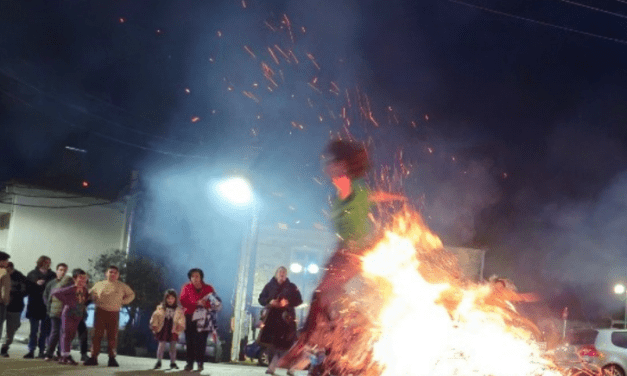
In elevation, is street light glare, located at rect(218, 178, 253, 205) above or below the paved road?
above

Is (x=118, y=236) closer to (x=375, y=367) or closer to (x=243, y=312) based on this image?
(x=243, y=312)

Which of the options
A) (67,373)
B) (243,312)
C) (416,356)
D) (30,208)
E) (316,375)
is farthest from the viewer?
(30,208)

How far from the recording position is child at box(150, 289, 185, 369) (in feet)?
37.5

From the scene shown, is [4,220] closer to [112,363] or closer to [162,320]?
[162,320]

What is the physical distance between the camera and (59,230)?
22.1 m

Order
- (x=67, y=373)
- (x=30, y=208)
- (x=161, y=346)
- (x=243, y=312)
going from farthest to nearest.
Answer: (x=30, y=208) → (x=243, y=312) → (x=161, y=346) → (x=67, y=373)

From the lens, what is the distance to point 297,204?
70.7ft

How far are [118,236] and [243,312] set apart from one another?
903 cm

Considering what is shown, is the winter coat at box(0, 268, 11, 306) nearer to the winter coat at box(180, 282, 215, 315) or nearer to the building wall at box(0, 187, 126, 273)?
the winter coat at box(180, 282, 215, 315)

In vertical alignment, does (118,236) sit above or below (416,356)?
above

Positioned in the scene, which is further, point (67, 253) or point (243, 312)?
point (67, 253)

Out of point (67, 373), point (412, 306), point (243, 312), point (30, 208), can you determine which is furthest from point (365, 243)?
point (30, 208)

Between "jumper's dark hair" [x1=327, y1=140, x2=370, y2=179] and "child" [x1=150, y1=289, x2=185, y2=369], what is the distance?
589cm

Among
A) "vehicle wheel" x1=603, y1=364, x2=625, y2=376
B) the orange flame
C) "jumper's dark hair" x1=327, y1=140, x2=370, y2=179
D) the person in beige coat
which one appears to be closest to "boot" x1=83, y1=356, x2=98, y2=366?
the person in beige coat
